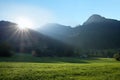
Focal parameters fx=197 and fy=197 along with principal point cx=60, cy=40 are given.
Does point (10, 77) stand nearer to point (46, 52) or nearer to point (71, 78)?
point (71, 78)

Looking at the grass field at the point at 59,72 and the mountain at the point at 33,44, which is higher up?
the mountain at the point at 33,44

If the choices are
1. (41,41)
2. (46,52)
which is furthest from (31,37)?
(46,52)

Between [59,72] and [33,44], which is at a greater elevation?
[33,44]

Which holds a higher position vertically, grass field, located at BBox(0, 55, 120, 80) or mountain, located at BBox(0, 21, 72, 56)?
mountain, located at BBox(0, 21, 72, 56)

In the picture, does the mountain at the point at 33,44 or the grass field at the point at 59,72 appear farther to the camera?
the mountain at the point at 33,44

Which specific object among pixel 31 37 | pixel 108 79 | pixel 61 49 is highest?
pixel 31 37

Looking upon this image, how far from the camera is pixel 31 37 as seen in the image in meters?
198

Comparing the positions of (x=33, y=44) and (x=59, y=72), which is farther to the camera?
(x=33, y=44)

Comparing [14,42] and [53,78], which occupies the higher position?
[14,42]

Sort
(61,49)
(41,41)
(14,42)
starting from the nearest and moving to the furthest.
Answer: (61,49) < (14,42) < (41,41)

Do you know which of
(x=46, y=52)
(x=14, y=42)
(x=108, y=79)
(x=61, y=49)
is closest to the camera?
(x=108, y=79)

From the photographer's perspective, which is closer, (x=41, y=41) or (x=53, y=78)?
(x=53, y=78)

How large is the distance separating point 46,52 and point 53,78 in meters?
112

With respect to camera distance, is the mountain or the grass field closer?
the grass field
